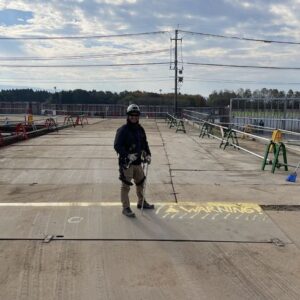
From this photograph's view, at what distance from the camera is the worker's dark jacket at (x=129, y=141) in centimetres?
691

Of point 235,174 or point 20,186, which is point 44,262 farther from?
point 235,174

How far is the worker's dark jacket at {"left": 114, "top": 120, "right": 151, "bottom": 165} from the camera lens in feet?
22.7

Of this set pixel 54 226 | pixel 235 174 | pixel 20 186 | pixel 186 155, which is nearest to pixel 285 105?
pixel 186 155

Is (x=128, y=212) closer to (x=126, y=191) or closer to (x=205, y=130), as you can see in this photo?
(x=126, y=191)

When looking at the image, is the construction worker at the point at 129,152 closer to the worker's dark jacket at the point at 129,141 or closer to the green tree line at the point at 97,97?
the worker's dark jacket at the point at 129,141

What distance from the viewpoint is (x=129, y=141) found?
23.0 feet

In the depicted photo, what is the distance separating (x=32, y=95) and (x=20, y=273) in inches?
5004

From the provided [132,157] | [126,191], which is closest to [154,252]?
[126,191]

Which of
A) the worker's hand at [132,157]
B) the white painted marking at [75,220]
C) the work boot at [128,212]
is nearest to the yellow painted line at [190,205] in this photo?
the work boot at [128,212]

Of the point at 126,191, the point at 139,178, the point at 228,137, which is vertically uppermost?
the point at 139,178

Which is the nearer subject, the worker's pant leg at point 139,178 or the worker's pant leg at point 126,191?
the worker's pant leg at point 126,191

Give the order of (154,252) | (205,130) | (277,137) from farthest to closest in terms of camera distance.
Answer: (205,130) < (277,137) < (154,252)

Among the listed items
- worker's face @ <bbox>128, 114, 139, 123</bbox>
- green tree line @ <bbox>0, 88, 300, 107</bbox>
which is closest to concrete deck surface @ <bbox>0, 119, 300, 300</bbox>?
worker's face @ <bbox>128, 114, 139, 123</bbox>

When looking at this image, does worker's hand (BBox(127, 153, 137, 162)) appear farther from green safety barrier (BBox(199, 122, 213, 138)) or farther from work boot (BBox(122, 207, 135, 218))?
green safety barrier (BBox(199, 122, 213, 138))
